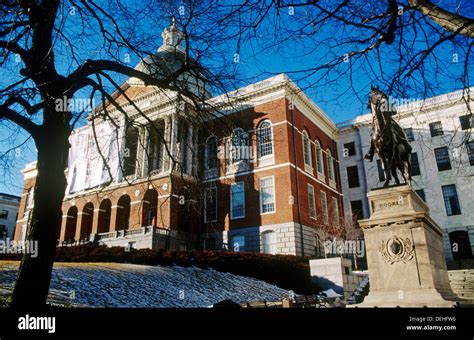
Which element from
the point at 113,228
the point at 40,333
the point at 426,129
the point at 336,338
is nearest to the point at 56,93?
the point at 40,333

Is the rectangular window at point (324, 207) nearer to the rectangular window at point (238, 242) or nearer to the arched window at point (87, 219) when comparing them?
the rectangular window at point (238, 242)

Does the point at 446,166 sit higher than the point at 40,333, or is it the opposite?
the point at 446,166

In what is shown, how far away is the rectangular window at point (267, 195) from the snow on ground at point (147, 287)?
11532 mm

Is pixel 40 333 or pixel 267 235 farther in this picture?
pixel 267 235

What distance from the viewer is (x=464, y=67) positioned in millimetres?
5348

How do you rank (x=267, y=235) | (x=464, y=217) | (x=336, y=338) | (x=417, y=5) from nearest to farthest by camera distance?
(x=336, y=338)
(x=417, y=5)
(x=267, y=235)
(x=464, y=217)

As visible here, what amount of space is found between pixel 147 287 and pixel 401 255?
29.2 ft

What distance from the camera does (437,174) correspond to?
37.2 meters

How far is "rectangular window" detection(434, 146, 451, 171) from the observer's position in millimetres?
36969

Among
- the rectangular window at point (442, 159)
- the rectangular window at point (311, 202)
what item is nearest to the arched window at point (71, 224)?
the rectangular window at point (311, 202)

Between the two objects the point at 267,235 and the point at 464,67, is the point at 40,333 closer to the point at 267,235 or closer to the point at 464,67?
the point at 464,67

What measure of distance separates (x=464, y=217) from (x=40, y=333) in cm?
3963

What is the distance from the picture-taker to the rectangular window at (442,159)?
121 ft

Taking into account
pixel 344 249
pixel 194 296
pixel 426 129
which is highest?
pixel 426 129
